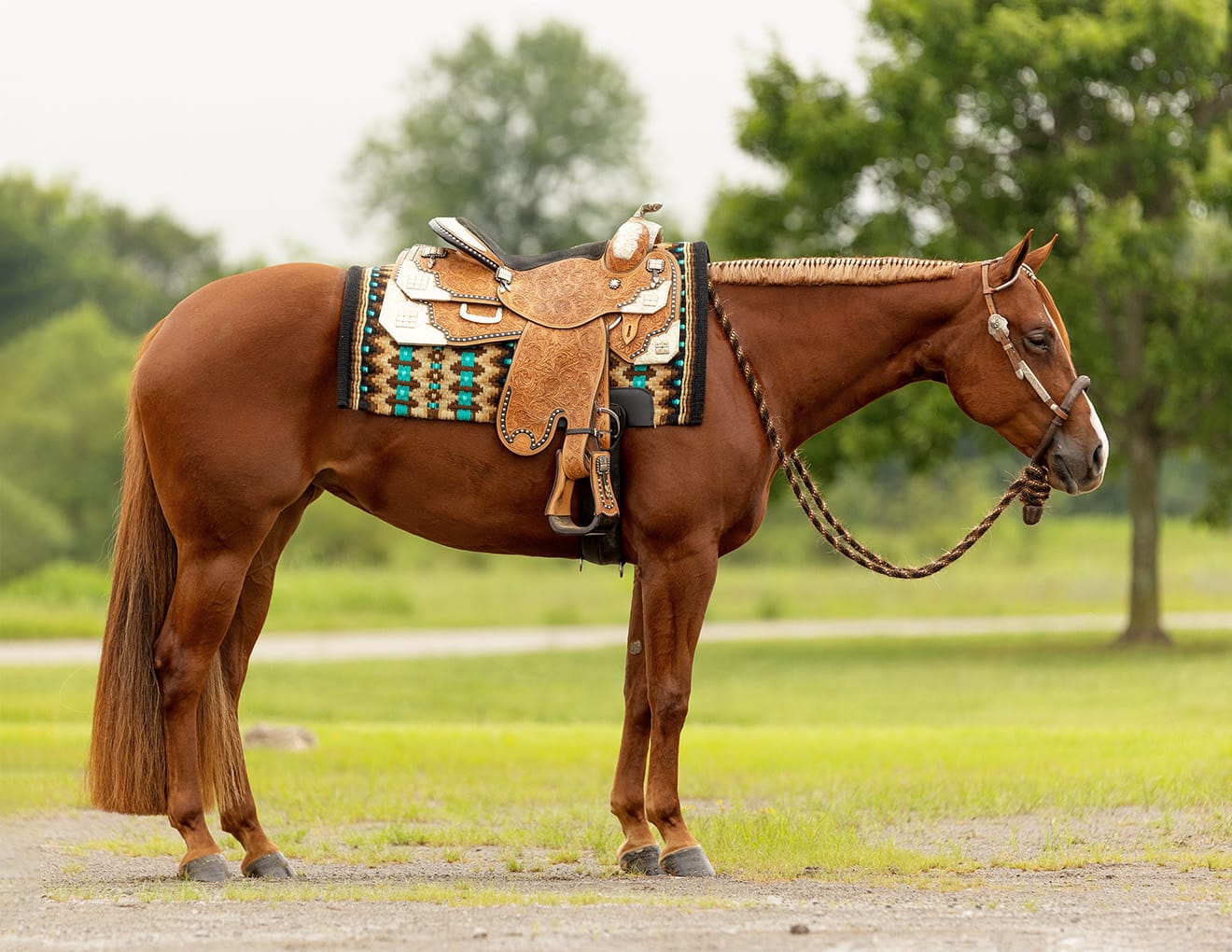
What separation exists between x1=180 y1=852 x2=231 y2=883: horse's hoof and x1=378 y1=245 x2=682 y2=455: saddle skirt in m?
2.04

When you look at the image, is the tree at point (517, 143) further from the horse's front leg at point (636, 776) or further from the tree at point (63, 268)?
the horse's front leg at point (636, 776)

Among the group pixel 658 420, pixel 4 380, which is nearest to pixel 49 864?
pixel 658 420

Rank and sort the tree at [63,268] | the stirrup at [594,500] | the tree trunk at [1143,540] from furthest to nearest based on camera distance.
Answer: the tree at [63,268] < the tree trunk at [1143,540] < the stirrup at [594,500]

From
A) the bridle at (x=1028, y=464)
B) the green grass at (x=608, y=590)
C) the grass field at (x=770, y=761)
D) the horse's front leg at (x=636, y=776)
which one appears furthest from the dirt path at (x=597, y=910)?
the green grass at (x=608, y=590)

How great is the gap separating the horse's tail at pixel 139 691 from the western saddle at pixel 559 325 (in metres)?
1.26

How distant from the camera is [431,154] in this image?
55.5 m

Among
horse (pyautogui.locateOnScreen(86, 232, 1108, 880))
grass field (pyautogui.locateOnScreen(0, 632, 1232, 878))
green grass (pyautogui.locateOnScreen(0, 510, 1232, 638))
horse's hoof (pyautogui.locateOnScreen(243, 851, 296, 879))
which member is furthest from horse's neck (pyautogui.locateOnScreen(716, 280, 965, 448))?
green grass (pyautogui.locateOnScreen(0, 510, 1232, 638))

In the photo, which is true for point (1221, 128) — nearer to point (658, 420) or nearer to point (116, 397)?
point (658, 420)

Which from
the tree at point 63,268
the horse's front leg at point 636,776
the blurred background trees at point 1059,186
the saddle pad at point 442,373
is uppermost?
the tree at point 63,268

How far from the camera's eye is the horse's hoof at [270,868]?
6547 mm

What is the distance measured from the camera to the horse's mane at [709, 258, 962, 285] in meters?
6.77

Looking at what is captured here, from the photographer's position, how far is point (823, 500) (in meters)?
6.86

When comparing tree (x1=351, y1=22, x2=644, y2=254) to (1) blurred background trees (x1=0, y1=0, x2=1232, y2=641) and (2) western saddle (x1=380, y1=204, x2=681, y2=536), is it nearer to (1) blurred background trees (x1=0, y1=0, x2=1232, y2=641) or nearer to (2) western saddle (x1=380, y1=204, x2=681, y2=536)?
(1) blurred background trees (x1=0, y1=0, x2=1232, y2=641)

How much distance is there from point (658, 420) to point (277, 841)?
2.93 metres
